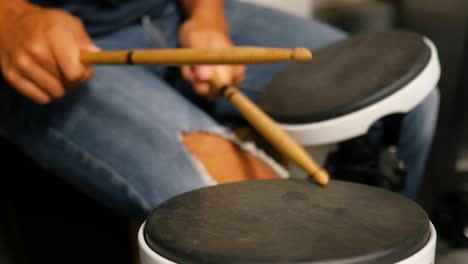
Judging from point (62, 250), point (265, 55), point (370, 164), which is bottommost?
point (62, 250)

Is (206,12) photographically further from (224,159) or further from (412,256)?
(412,256)

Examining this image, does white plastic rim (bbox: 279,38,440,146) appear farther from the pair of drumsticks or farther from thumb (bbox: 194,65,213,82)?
thumb (bbox: 194,65,213,82)

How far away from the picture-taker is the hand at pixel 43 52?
1.95 feet

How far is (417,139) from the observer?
84 centimetres

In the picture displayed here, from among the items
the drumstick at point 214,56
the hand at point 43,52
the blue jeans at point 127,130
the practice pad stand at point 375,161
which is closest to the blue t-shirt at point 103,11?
the blue jeans at point 127,130

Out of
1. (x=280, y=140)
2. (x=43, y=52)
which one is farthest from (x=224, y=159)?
(x=43, y=52)

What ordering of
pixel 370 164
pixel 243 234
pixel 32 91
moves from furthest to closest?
pixel 370 164, pixel 32 91, pixel 243 234

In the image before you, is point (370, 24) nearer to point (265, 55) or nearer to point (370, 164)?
point (370, 164)

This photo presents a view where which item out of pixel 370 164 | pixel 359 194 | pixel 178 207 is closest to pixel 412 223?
pixel 359 194

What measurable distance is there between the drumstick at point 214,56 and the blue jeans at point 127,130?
0.11m

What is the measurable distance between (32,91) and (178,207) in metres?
0.25

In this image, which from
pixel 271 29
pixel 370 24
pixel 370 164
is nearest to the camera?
pixel 370 164

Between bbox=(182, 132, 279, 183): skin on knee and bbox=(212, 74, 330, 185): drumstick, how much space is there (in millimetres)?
62

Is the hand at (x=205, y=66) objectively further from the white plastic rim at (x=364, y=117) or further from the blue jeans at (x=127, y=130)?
the white plastic rim at (x=364, y=117)
